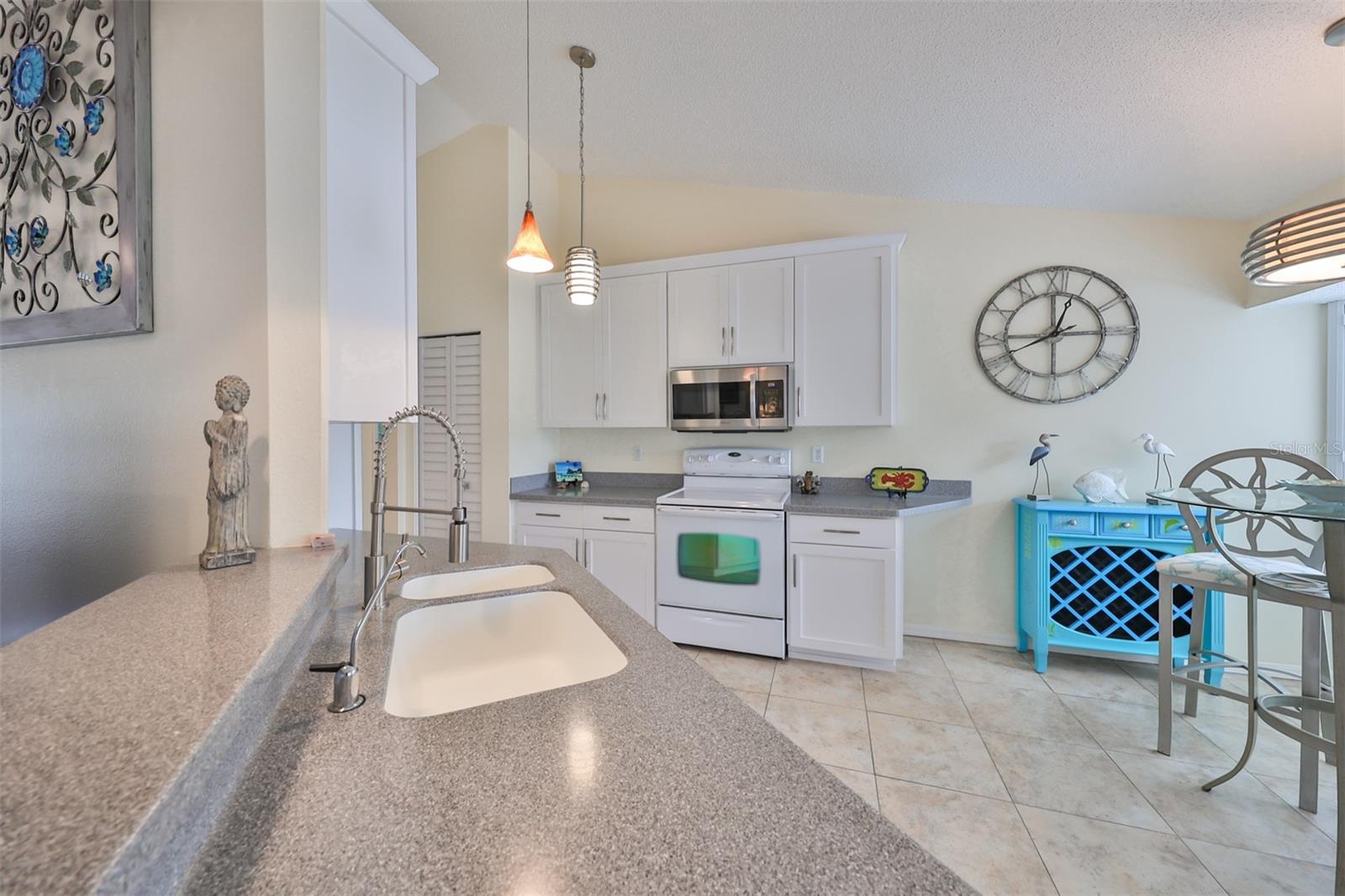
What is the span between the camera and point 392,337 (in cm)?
181

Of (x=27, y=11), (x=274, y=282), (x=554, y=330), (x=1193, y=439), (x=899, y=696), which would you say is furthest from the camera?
(x=554, y=330)

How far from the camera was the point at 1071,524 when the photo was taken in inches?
105

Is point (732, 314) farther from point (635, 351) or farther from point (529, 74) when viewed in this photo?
point (529, 74)

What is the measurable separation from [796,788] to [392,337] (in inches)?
72.2

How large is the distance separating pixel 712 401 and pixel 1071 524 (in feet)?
6.60

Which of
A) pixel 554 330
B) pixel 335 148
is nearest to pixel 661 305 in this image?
pixel 554 330

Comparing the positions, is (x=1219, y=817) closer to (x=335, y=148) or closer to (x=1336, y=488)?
(x=1336, y=488)

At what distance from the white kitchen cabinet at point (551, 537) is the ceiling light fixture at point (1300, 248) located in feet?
10.1

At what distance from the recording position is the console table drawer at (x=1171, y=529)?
2.53 m

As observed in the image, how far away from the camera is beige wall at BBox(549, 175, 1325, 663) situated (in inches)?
107

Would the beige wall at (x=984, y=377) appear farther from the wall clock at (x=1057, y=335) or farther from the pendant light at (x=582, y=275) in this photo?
the pendant light at (x=582, y=275)

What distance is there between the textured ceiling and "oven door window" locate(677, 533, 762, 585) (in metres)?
2.17

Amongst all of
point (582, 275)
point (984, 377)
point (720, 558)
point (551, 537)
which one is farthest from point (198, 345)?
point (984, 377)
